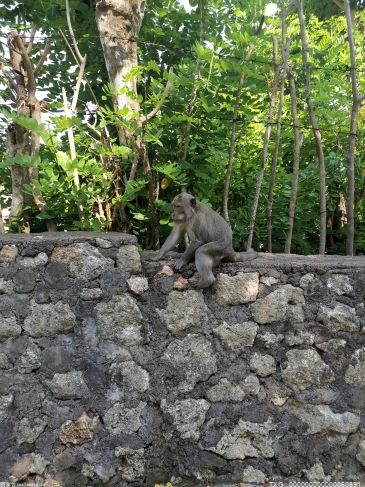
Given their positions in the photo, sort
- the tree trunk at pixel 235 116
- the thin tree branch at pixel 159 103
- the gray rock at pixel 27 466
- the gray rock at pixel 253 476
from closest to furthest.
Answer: the gray rock at pixel 27 466 < the gray rock at pixel 253 476 < the thin tree branch at pixel 159 103 < the tree trunk at pixel 235 116

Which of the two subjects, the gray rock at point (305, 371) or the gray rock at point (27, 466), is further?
the gray rock at point (305, 371)

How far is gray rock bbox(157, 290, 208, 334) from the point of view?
3.82 meters

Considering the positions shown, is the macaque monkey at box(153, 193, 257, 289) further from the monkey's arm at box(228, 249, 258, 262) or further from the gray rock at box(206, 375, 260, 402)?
the gray rock at box(206, 375, 260, 402)

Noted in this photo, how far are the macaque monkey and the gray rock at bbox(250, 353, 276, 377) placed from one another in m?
0.71

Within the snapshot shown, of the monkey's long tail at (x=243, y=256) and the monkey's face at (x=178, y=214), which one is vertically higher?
the monkey's face at (x=178, y=214)

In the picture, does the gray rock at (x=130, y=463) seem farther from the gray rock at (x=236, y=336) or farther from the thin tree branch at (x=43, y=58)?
the thin tree branch at (x=43, y=58)

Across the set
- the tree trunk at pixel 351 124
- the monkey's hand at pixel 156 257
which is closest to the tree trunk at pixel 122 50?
the monkey's hand at pixel 156 257

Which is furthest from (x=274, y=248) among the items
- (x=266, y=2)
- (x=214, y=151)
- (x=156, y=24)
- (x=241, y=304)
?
(x=156, y=24)

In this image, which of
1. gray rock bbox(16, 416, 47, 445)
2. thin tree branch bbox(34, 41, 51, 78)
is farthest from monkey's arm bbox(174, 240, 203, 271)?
thin tree branch bbox(34, 41, 51, 78)

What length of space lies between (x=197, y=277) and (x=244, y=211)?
6.88 feet

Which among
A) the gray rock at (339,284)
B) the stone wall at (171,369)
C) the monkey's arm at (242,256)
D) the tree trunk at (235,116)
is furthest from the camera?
the tree trunk at (235,116)

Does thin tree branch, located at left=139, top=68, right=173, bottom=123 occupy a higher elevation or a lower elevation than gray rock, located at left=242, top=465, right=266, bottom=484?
higher

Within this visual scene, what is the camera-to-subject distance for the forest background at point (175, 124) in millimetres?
4809

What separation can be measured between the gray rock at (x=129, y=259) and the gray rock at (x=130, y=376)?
73 centimetres
